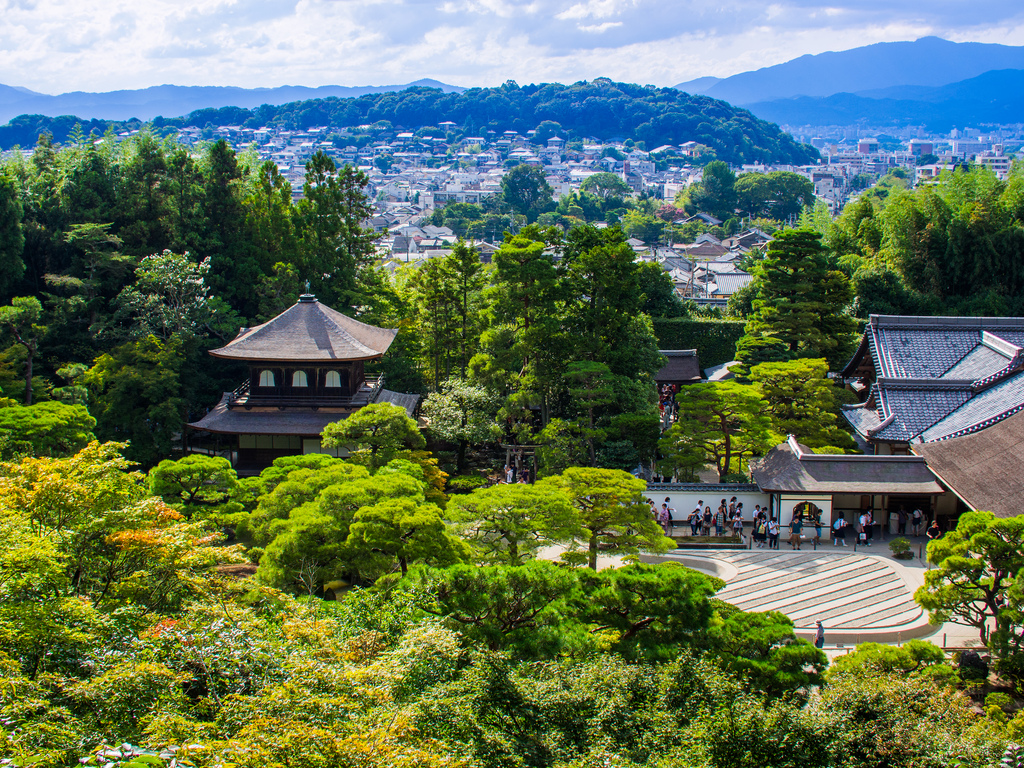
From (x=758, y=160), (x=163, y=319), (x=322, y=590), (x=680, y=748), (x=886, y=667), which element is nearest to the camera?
(x=680, y=748)

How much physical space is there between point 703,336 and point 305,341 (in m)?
18.2

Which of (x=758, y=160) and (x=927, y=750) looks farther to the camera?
(x=758, y=160)

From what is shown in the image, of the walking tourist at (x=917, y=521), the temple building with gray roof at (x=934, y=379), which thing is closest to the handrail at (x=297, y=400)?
the temple building with gray roof at (x=934, y=379)

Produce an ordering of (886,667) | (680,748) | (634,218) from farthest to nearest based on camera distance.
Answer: (634,218) → (886,667) → (680,748)

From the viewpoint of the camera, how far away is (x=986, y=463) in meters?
17.0

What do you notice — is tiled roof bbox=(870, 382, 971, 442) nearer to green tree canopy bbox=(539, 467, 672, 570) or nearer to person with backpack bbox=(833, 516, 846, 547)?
person with backpack bbox=(833, 516, 846, 547)

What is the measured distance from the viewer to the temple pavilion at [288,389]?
22.4m

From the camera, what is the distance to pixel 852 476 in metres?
18.5

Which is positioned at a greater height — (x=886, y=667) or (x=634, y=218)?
(x=634, y=218)

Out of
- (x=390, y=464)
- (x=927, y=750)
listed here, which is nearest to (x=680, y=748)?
(x=927, y=750)

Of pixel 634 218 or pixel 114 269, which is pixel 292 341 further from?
pixel 634 218

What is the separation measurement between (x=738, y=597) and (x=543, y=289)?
10504mm

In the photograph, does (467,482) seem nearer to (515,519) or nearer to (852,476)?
(515,519)

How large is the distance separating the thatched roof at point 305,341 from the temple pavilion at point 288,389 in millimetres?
28
